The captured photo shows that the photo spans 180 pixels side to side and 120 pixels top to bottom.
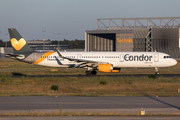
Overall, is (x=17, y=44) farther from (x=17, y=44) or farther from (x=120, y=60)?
(x=120, y=60)

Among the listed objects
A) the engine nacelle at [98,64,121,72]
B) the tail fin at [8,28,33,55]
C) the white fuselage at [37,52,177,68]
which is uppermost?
the tail fin at [8,28,33,55]

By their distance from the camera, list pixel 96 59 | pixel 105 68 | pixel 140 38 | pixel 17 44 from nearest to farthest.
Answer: pixel 105 68 → pixel 96 59 → pixel 17 44 → pixel 140 38

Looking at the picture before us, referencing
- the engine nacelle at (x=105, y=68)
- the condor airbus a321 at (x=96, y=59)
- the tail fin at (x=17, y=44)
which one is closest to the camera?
the engine nacelle at (x=105, y=68)

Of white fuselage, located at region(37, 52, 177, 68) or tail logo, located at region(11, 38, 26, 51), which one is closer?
white fuselage, located at region(37, 52, 177, 68)

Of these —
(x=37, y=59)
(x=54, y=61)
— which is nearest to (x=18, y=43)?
(x=37, y=59)

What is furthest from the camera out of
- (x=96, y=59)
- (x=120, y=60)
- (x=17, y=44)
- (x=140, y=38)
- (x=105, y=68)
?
(x=140, y=38)

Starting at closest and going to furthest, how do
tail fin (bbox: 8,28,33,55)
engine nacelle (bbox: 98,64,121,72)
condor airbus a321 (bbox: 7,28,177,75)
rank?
engine nacelle (bbox: 98,64,121,72) → condor airbus a321 (bbox: 7,28,177,75) → tail fin (bbox: 8,28,33,55)

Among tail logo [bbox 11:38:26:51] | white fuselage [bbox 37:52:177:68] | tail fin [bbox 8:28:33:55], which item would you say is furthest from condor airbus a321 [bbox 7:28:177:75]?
tail logo [bbox 11:38:26:51]

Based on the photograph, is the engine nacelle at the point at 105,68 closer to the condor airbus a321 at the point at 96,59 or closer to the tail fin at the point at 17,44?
the condor airbus a321 at the point at 96,59

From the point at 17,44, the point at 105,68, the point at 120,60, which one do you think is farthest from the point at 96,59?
the point at 17,44

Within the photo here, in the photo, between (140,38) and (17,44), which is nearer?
(17,44)

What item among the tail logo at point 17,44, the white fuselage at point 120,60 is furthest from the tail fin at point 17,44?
the white fuselage at point 120,60

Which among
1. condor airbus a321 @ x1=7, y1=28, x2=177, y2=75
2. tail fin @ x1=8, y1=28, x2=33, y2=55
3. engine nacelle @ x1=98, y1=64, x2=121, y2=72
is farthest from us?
tail fin @ x1=8, y1=28, x2=33, y2=55

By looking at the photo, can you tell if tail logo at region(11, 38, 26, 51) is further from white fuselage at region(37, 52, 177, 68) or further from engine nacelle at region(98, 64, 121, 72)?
engine nacelle at region(98, 64, 121, 72)
